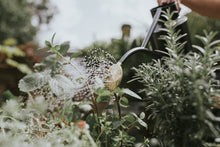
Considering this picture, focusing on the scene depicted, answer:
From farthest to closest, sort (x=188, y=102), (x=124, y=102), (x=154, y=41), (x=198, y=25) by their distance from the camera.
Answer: (x=198, y=25)
(x=154, y=41)
(x=124, y=102)
(x=188, y=102)

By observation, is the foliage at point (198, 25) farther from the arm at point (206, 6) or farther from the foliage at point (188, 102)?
the foliage at point (188, 102)

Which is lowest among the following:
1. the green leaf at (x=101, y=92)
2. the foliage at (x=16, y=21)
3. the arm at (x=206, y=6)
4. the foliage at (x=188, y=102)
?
the foliage at (x=188, y=102)

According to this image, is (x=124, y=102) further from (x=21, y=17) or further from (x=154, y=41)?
(x=21, y=17)

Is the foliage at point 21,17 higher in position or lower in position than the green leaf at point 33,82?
higher

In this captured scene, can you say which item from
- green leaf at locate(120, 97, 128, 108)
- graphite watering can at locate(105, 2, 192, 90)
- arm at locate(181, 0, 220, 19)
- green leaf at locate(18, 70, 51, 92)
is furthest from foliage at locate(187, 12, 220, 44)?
green leaf at locate(18, 70, 51, 92)

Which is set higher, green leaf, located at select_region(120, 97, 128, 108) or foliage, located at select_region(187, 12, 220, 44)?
foliage, located at select_region(187, 12, 220, 44)

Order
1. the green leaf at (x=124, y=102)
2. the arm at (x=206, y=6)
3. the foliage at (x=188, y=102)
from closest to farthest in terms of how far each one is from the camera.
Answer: the foliage at (x=188, y=102)
the green leaf at (x=124, y=102)
the arm at (x=206, y=6)

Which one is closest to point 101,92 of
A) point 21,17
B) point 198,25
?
point 198,25

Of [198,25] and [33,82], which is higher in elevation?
[198,25]

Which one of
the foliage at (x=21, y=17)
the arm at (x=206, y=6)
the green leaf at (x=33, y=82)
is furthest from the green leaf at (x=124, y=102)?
the foliage at (x=21, y=17)

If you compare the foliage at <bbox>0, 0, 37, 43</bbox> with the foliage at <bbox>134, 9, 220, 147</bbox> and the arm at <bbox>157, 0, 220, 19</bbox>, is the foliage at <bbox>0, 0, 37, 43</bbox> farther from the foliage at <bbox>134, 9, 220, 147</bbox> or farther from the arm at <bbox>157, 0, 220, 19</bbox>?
the foliage at <bbox>134, 9, 220, 147</bbox>

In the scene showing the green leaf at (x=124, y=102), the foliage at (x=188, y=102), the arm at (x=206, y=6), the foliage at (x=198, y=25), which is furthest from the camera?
the foliage at (x=198, y=25)

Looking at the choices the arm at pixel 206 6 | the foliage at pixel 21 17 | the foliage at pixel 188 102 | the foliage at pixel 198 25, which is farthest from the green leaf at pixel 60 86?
the foliage at pixel 21 17

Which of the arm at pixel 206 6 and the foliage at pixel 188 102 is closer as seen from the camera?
the foliage at pixel 188 102
